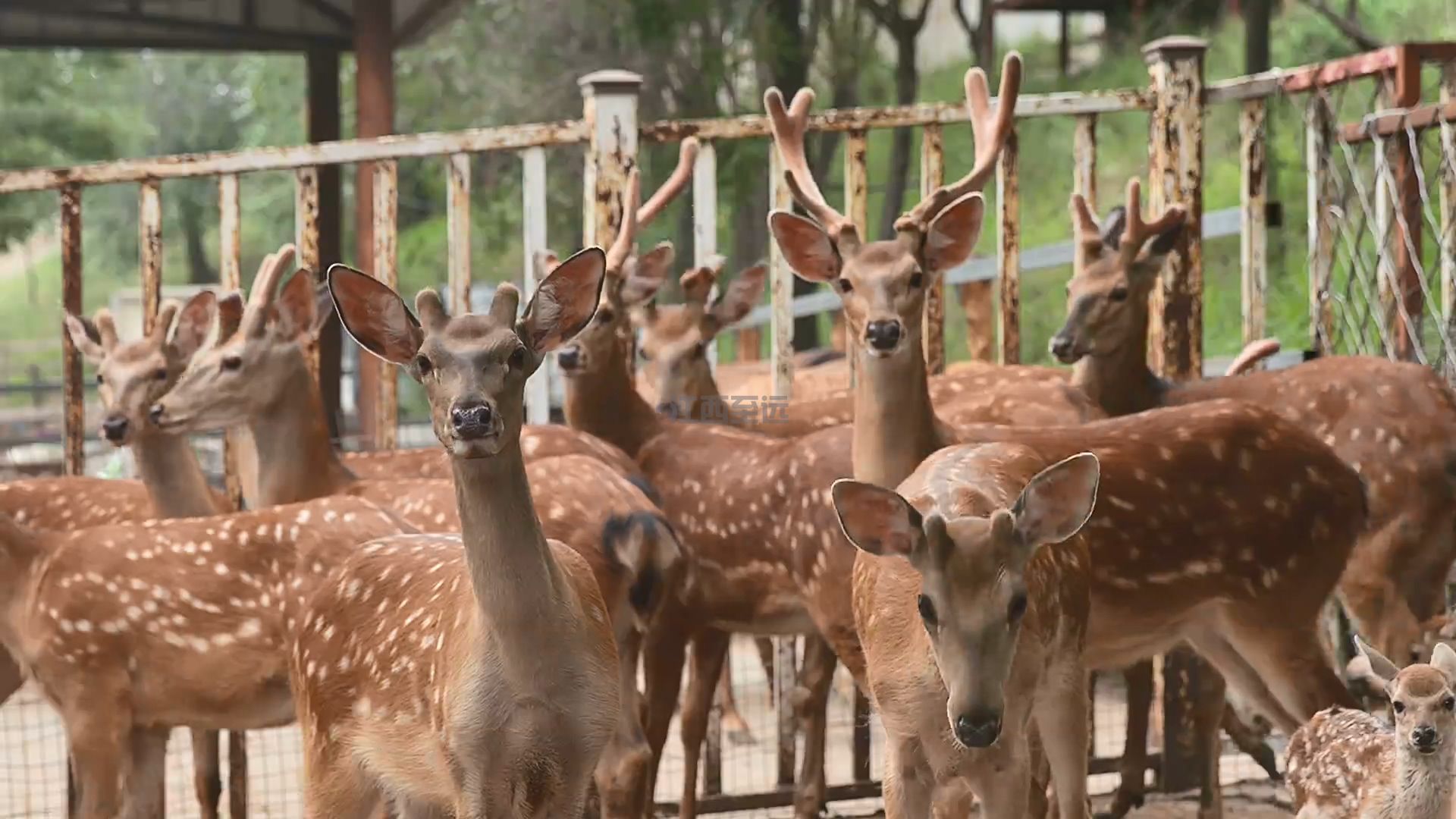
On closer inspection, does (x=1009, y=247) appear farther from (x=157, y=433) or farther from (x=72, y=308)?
(x=72, y=308)

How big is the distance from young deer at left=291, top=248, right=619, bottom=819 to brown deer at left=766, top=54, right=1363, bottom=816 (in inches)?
47.4

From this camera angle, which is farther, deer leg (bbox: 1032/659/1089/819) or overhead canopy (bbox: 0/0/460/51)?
overhead canopy (bbox: 0/0/460/51)

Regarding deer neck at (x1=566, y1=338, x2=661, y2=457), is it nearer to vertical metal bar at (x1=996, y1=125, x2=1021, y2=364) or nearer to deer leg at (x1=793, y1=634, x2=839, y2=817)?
deer leg at (x1=793, y1=634, x2=839, y2=817)

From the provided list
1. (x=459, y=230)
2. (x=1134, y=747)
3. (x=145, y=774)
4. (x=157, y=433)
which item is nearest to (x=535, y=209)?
(x=459, y=230)

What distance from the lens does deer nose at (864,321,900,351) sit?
5.17 meters

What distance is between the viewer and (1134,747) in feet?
21.2

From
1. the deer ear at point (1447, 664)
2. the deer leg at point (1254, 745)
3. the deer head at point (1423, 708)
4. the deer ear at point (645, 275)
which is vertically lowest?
the deer leg at point (1254, 745)

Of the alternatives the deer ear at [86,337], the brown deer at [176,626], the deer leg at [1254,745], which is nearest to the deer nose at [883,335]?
the brown deer at [176,626]

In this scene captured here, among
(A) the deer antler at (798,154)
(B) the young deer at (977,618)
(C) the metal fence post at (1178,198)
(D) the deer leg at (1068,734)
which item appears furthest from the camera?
(C) the metal fence post at (1178,198)

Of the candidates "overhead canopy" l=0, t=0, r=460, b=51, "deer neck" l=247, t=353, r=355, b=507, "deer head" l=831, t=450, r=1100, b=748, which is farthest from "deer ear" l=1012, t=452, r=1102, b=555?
"overhead canopy" l=0, t=0, r=460, b=51

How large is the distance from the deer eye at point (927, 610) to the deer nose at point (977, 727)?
22cm

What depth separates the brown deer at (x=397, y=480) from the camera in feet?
17.1

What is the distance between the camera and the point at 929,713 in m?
4.15

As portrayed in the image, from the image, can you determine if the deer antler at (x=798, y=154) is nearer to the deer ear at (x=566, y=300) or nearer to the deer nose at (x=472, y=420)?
the deer ear at (x=566, y=300)
